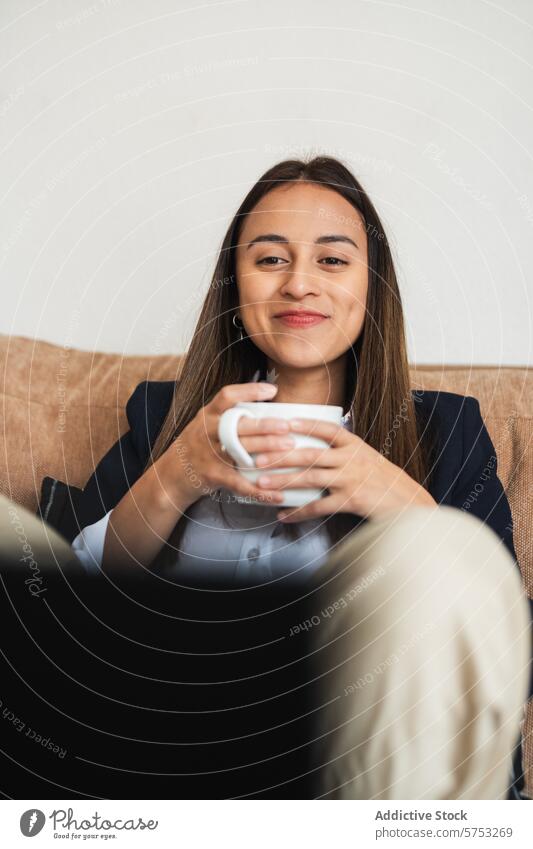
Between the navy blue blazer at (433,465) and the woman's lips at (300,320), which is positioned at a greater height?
the woman's lips at (300,320)

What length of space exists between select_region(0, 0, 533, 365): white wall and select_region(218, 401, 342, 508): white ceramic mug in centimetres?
33

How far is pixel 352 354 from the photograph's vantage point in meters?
0.83

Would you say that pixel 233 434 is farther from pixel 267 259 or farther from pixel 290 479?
pixel 267 259

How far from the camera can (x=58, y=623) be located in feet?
2.32

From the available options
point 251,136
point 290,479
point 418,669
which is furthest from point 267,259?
point 418,669

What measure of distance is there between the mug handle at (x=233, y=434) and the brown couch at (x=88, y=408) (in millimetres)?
350

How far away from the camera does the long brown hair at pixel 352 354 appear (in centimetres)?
80

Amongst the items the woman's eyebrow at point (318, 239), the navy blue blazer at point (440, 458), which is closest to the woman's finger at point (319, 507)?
the navy blue blazer at point (440, 458)

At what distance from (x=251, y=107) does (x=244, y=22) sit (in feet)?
0.25

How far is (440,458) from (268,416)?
0.28m

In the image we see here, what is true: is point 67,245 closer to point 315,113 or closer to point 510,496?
point 315,113

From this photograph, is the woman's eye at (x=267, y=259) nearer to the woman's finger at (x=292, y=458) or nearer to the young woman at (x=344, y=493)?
the young woman at (x=344, y=493)

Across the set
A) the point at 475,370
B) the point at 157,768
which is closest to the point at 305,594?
the point at 157,768

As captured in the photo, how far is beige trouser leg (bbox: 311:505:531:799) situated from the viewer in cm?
57
